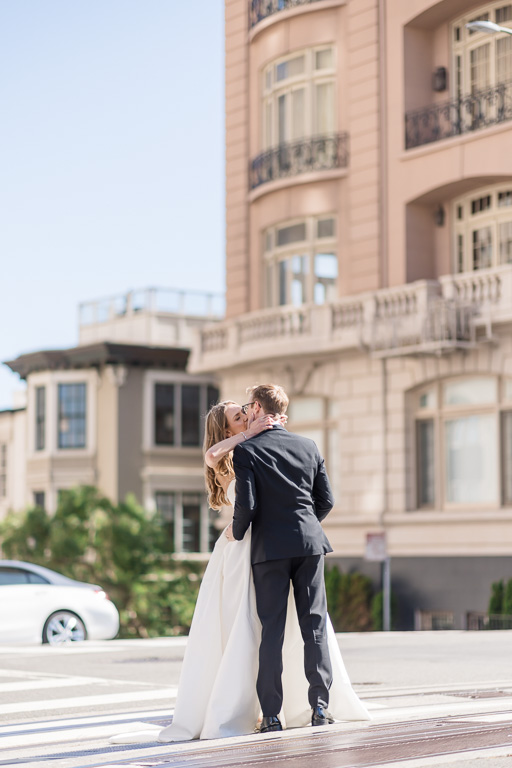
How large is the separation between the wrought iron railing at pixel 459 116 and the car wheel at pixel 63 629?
14934 millimetres

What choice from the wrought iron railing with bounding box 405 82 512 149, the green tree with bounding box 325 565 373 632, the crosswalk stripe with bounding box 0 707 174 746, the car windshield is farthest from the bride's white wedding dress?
the wrought iron railing with bounding box 405 82 512 149

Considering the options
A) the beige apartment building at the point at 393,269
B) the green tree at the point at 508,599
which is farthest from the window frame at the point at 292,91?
the green tree at the point at 508,599

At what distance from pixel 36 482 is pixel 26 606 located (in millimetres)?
26560

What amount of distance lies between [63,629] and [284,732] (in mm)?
11382

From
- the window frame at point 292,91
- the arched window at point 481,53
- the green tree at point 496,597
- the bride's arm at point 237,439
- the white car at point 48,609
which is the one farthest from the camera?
the window frame at point 292,91

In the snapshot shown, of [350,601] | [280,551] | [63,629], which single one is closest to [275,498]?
[280,551]

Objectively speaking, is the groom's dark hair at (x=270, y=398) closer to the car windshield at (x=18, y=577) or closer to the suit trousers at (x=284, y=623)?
the suit trousers at (x=284, y=623)

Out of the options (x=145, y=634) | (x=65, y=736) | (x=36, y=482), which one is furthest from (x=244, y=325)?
(x=65, y=736)

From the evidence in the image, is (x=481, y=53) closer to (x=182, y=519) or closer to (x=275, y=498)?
(x=182, y=519)

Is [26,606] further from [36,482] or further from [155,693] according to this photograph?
[36,482]

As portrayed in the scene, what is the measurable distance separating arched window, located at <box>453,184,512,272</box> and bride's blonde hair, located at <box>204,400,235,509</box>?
21.6 metres

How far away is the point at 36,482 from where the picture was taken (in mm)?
44250

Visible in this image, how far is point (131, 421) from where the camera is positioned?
140 feet

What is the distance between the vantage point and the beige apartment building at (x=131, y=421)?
4256 cm
